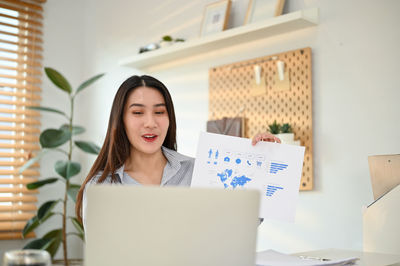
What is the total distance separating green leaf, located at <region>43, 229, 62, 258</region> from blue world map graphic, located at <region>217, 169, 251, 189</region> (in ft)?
7.71

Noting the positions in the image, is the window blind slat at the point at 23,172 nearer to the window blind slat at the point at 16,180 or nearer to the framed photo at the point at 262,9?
the window blind slat at the point at 16,180

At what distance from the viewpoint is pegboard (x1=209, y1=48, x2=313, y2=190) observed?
285cm

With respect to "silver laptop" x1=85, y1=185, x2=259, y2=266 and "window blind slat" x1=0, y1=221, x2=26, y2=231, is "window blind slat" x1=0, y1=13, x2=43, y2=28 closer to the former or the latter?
"window blind slat" x1=0, y1=221, x2=26, y2=231

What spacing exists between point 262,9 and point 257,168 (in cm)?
160

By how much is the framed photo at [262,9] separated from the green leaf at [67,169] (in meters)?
1.70

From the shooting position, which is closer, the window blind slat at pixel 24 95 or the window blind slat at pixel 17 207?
the window blind slat at pixel 17 207

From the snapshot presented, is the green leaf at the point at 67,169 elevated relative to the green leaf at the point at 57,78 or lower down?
lower down

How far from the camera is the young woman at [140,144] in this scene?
6.62 feet

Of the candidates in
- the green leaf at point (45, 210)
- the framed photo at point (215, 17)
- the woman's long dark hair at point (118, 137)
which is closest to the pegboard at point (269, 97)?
the framed photo at point (215, 17)

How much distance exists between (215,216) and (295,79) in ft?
6.65

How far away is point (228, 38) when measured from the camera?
3137 mm

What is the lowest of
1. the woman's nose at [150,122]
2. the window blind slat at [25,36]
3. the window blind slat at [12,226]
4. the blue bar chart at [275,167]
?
the window blind slat at [12,226]

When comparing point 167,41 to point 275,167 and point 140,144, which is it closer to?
point 140,144

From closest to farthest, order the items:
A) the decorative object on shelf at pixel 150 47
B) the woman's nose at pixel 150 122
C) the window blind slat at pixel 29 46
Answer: the woman's nose at pixel 150 122
the decorative object on shelf at pixel 150 47
the window blind slat at pixel 29 46
